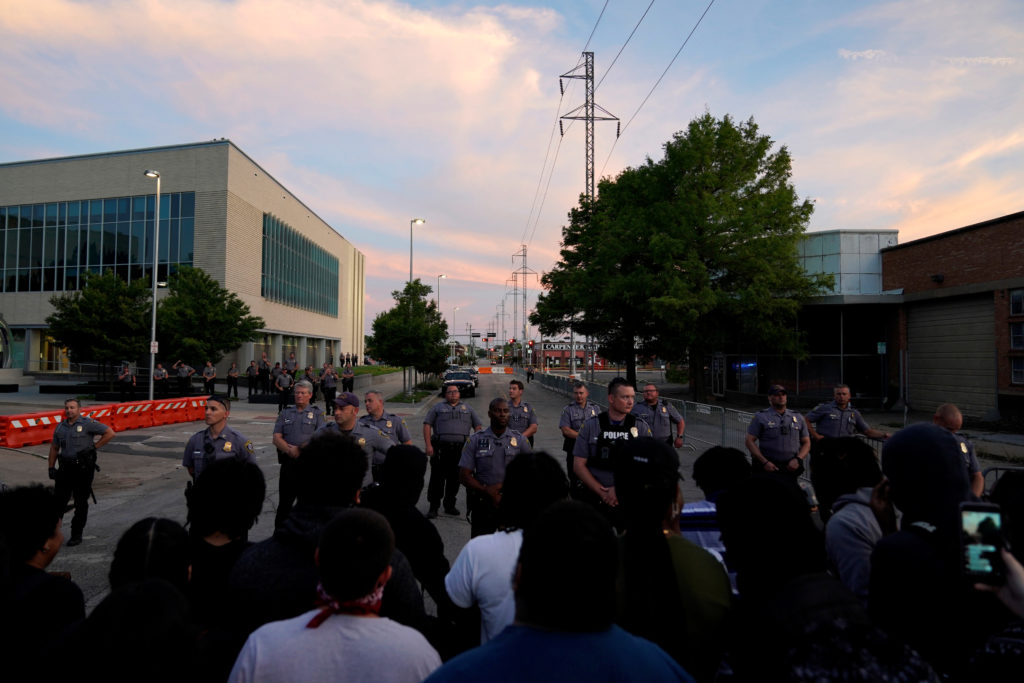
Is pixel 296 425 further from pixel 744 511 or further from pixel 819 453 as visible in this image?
pixel 744 511

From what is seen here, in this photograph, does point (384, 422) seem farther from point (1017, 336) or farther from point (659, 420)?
point (1017, 336)

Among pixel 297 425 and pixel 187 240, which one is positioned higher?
pixel 187 240

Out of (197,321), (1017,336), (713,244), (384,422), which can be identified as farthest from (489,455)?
(197,321)

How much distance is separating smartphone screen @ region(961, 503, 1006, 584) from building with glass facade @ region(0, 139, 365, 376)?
146ft

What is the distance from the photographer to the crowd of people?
1.46 metres

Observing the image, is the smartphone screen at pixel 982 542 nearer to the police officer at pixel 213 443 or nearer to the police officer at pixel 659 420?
the police officer at pixel 213 443

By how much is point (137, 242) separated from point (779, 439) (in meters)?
47.4

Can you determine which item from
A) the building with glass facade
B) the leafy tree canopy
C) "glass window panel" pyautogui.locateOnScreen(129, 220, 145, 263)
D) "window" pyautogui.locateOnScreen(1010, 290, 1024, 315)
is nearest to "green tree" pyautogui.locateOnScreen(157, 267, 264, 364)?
the leafy tree canopy

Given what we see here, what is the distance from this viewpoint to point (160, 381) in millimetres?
25281

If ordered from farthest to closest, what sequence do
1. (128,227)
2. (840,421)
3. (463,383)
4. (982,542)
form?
(128,227), (463,383), (840,421), (982,542)

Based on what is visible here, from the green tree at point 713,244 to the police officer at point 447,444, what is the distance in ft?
54.0

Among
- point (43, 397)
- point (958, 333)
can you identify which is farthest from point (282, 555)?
point (43, 397)

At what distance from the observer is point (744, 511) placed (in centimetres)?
184

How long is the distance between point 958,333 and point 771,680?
27.3 meters
